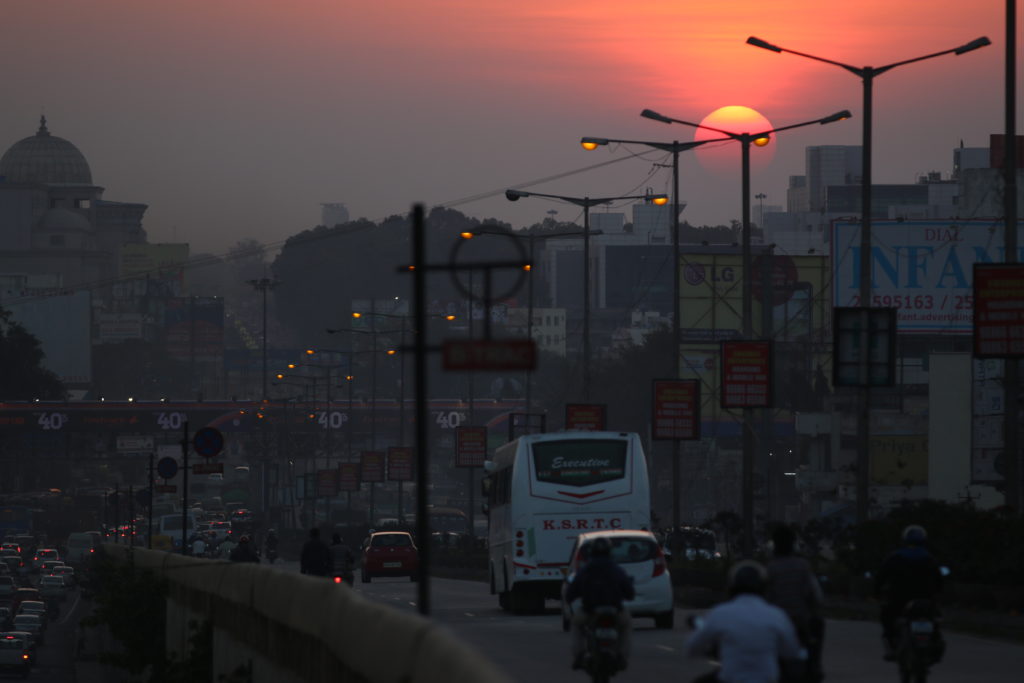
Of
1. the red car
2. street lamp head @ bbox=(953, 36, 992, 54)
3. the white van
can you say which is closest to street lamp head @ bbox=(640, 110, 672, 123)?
street lamp head @ bbox=(953, 36, 992, 54)

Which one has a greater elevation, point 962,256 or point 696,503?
point 962,256

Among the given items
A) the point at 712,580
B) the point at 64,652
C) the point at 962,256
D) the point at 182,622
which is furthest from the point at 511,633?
the point at 962,256

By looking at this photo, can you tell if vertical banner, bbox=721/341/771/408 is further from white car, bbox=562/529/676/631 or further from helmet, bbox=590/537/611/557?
helmet, bbox=590/537/611/557

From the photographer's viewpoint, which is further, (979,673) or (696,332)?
(696,332)

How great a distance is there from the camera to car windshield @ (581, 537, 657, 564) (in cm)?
3081

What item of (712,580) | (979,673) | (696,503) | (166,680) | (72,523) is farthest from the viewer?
(72,523)

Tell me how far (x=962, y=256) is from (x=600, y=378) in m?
64.3

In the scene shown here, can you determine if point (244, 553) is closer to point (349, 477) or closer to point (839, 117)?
point (839, 117)

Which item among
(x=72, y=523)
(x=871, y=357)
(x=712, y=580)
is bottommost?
(x=72, y=523)

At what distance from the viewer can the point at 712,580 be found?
43.0 metres

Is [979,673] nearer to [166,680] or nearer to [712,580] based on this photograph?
[166,680]

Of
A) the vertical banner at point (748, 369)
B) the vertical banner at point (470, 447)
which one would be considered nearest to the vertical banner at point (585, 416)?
the vertical banner at point (470, 447)

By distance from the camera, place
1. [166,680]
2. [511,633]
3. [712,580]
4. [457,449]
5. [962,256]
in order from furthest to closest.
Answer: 1. [962,256]
2. [457,449]
3. [712,580]
4. [511,633]
5. [166,680]

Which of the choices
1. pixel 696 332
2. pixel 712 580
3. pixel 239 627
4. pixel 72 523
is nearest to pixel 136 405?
pixel 72 523
